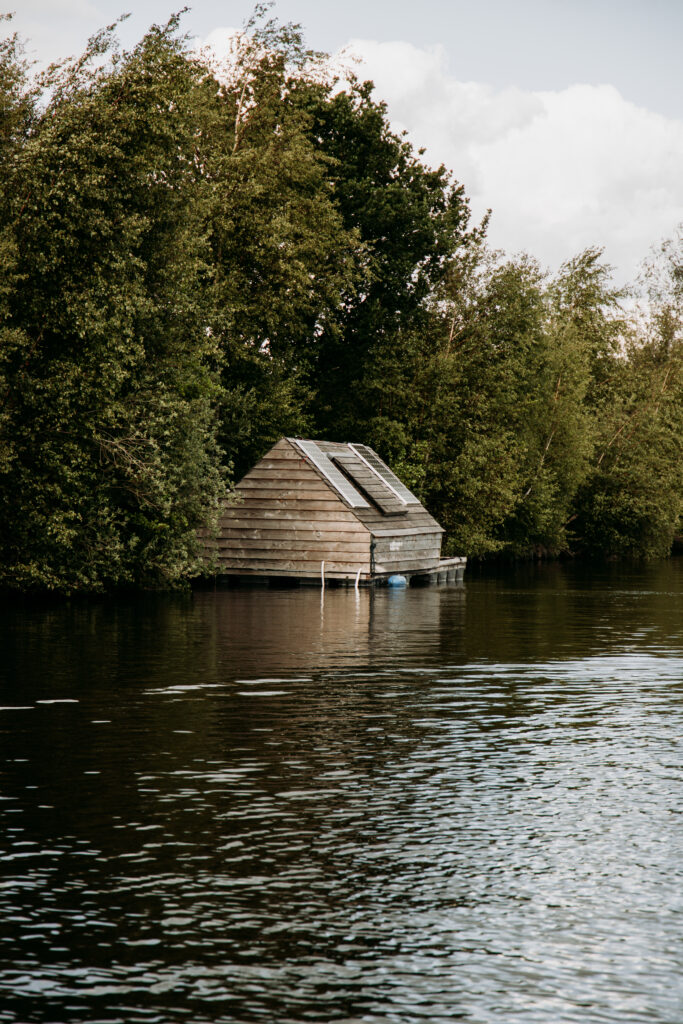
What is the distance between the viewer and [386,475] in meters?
47.4

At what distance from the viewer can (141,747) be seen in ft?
48.3

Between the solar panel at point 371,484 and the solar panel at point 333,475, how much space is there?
1.60 ft

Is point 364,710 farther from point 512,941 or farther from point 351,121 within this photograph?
point 351,121

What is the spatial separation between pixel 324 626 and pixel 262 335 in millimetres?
21355

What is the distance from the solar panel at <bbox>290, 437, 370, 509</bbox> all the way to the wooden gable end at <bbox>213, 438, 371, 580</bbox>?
0.75ft

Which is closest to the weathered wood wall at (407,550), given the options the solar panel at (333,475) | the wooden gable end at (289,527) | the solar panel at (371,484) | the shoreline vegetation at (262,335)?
the wooden gable end at (289,527)

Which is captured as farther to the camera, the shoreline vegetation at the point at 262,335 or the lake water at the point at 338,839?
the shoreline vegetation at the point at 262,335

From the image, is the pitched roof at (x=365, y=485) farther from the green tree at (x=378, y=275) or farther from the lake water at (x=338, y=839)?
the lake water at (x=338, y=839)

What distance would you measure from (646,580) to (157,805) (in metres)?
42.7

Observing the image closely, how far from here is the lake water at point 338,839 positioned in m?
7.75

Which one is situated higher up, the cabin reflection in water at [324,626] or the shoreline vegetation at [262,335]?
the shoreline vegetation at [262,335]

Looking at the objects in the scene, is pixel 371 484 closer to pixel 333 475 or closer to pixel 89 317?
pixel 333 475

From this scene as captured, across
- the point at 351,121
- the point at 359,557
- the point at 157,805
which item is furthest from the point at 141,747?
the point at 351,121

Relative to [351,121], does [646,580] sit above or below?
below
